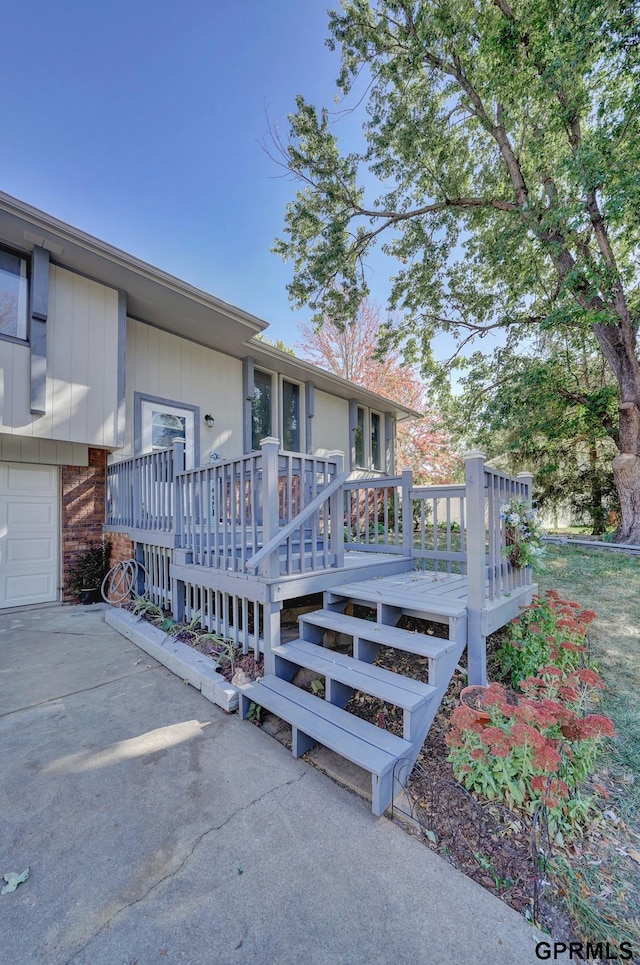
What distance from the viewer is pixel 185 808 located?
2014 millimetres

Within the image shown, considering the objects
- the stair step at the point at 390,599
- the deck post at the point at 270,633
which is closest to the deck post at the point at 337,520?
the stair step at the point at 390,599

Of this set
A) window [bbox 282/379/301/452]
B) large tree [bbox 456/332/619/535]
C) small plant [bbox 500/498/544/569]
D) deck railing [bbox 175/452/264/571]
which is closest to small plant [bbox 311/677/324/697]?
deck railing [bbox 175/452/264/571]

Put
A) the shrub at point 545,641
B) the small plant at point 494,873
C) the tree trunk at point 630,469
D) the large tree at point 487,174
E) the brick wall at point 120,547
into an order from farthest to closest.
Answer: the tree trunk at point 630,469
the large tree at point 487,174
the brick wall at point 120,547
the shrub at point 545,641
the small plant at point 494,873

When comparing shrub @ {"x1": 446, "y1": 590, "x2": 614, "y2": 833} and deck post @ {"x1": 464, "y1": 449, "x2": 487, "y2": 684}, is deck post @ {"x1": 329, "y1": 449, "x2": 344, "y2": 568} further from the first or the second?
shrub @ {"x1": 446, "y1": 590, "x2": 614, "y2": 833}

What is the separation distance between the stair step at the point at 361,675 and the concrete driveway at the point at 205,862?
1.77ft

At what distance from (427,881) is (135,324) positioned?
7283 mm

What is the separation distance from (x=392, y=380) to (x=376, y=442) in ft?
15.1

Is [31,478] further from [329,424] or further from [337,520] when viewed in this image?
[329,424]

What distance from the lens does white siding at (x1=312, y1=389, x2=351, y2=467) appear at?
934 cm

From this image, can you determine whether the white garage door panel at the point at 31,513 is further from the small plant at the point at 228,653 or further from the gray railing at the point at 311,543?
the gray railing at the point at 311,543

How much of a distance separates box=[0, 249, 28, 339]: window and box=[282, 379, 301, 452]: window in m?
4.82

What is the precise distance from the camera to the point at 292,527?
10.4 ft

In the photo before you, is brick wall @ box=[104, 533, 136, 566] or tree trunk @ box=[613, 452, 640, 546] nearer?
brick wall @ box=[104, 533, 136, 566]

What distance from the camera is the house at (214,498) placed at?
2.89 meters
